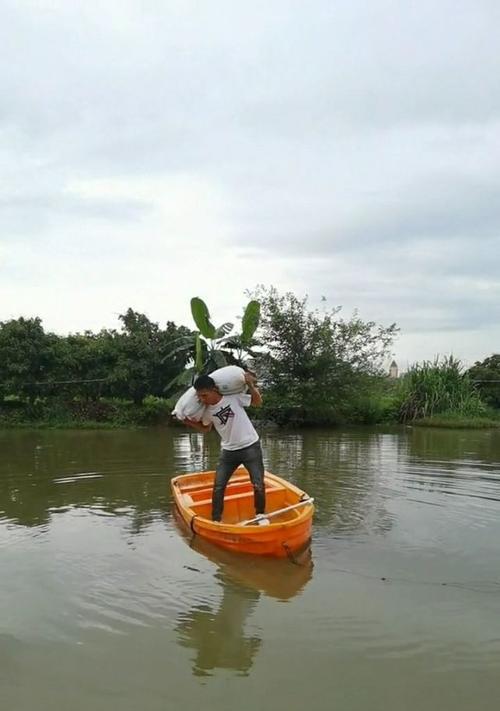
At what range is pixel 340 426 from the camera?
2094 centimetres

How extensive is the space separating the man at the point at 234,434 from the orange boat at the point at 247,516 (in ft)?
0.95

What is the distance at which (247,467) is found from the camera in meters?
6.09

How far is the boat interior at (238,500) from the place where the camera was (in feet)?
22.2

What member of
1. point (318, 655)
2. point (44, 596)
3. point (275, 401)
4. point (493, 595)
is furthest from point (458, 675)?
point (275, 401)

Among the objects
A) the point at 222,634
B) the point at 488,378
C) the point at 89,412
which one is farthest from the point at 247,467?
the point at 488,378

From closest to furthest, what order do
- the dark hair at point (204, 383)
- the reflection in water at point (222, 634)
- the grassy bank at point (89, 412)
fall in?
the reflection in water at point (222, 634) < the dark hair at point (204, 383) < the grassy bank at point (89, 412)

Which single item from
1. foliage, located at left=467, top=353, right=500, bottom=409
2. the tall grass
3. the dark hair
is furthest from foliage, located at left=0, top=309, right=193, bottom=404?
the dark hair

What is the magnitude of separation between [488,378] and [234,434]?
1929 cm

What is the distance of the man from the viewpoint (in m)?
5.84

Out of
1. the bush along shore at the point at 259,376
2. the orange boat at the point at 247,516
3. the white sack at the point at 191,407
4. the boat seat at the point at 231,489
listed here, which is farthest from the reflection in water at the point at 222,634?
the bush along shore at the point at 259,376

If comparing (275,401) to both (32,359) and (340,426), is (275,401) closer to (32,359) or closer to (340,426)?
(340,426)

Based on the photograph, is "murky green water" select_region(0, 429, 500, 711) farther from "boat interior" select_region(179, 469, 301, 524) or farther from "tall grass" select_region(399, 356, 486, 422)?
"tall grass" select_region(399, 356, 486, 422)

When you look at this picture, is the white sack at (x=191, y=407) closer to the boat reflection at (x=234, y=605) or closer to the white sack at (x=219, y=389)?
the white sack at (x=219, y=389)

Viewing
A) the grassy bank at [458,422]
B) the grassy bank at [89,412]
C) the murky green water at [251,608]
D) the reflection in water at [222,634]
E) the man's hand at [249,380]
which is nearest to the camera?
the murky green water at [251,608]
